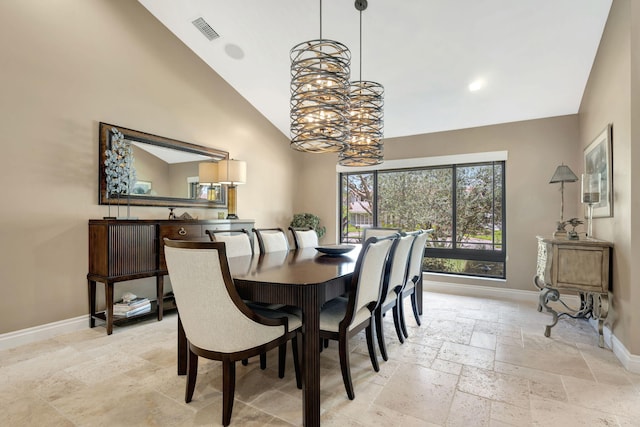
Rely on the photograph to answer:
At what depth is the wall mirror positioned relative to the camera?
341cm

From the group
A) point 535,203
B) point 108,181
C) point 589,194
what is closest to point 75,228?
point 108,181

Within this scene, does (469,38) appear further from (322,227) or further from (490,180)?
(322,227)

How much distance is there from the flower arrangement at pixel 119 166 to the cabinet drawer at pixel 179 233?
577mm

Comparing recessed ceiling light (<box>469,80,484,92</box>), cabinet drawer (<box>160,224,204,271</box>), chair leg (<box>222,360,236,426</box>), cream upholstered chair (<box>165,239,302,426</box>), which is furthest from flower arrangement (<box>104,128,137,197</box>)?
recessed ceiling light (<box>469,80,484,92</box>)

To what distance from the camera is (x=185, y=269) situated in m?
1.70

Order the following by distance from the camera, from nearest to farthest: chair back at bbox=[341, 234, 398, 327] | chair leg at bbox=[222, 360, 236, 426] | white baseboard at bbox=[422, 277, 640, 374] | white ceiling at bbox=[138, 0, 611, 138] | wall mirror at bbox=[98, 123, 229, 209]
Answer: chair leg at bbox=[222, 360, 236, 426] < chair back at bbox=[341, 234, 398, 327] < white ceiling at bbox=[138, 0, 611, 138] < wall mirror at bbox=[98, 123, 229, 209] < white baseboard at bbox=[422, 277, 640, 374]

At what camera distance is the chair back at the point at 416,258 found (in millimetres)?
3192

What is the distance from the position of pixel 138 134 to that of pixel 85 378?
2.47 m

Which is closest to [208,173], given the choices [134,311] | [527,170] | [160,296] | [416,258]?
[160,296]

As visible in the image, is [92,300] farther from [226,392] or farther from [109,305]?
[226,392]

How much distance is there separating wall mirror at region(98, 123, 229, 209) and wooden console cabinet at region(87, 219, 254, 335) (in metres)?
0.41

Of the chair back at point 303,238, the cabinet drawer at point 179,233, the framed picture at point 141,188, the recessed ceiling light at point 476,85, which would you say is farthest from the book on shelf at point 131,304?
the recessed ceiling light at point 476,85

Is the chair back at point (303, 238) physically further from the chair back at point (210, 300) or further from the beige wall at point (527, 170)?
the beige wall at point (527, 170)

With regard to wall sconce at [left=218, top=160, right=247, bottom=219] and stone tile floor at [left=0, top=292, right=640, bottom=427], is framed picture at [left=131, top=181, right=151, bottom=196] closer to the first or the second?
wall sconce at [left=218, top=160, right=247, bottom=219]
